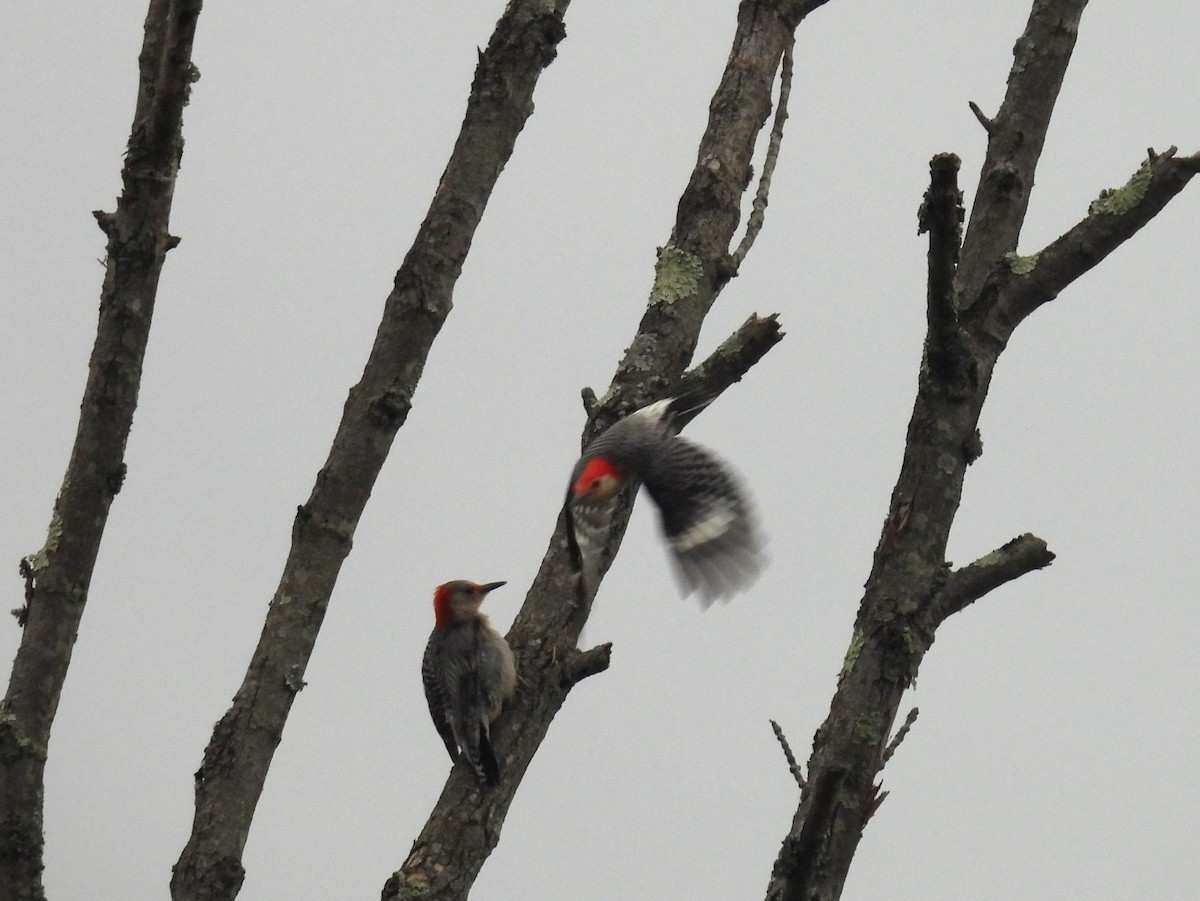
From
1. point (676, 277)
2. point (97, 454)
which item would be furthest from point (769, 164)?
point (97, 454)

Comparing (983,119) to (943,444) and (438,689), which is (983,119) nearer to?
(943,444)

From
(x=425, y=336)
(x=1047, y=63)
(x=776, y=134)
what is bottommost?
(x=425, y=336)

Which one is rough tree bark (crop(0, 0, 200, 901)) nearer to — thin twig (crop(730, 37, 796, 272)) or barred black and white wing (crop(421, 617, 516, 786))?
barred black and white wing (crop(421, 617, 516, 786))

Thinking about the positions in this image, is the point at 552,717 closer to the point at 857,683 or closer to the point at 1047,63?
the point at 857,683

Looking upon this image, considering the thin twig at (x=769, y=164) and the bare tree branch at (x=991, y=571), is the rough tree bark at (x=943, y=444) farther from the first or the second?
the thin twig at (x=769, y=164)

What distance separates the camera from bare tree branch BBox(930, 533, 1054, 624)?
381 centimetres

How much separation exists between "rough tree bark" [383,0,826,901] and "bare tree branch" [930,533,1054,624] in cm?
123

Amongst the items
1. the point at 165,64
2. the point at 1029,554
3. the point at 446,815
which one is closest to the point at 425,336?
the point at 165,64

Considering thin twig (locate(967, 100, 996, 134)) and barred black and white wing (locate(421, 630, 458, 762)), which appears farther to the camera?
barred black and white wing (locate(421, 630, 458, 762))

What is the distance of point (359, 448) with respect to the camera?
419 cm

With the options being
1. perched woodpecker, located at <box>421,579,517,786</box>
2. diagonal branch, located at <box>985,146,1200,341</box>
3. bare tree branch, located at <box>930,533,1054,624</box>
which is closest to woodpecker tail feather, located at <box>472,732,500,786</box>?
perched woodpecker, located at <box>421,579,517,786</box>

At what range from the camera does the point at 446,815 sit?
177 inches

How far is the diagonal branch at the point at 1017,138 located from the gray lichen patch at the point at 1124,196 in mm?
248

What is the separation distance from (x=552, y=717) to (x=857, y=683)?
51.3 inches
